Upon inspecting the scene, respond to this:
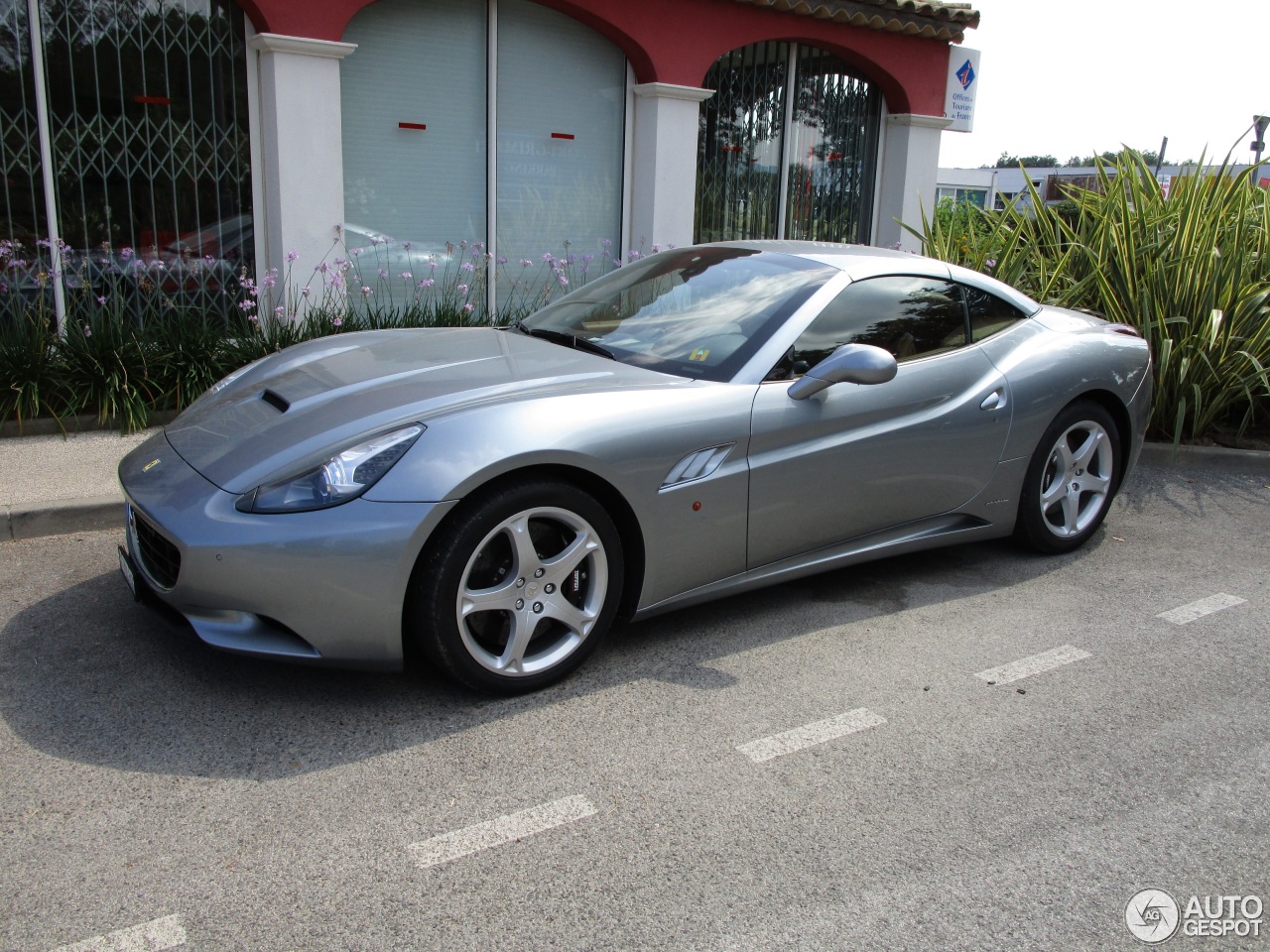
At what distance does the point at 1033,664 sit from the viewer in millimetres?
3936

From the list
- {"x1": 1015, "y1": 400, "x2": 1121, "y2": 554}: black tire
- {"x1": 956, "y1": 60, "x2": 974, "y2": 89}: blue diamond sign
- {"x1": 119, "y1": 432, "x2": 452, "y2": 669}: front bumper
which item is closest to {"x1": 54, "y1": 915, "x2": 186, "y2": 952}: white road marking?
{"x1": 119, "y1": 432, "x2": 452, "y2": 669}: front bumper

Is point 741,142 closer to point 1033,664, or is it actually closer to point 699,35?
point 699,35

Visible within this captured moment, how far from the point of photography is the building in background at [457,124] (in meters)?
7.75

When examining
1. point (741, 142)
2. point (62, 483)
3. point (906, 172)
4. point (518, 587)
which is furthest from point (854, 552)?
point (906, 172)

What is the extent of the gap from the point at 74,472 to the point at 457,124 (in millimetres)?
4841

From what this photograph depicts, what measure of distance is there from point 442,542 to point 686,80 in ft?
25.7

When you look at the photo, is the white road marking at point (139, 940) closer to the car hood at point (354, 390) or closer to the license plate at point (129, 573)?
the car hood at point (354, 390)

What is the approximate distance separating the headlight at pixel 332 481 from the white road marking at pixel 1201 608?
3235mm

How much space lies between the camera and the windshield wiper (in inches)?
164

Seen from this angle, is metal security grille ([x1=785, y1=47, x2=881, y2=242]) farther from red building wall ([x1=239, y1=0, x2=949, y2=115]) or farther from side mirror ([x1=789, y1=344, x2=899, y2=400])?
side mirror ([x1=789, y1=344, x2=899, y2=400])

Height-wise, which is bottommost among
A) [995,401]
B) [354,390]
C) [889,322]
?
[995,401]

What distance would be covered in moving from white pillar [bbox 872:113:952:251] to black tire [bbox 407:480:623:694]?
9.01 metres

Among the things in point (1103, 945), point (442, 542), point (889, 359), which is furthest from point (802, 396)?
point (1103, 945)

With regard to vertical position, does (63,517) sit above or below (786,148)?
below
